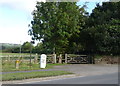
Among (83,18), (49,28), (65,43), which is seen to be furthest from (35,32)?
(83,18)

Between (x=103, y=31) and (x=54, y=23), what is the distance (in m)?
6.37

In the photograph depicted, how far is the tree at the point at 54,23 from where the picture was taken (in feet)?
92.6

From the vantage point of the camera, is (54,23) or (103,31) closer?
(54,23)

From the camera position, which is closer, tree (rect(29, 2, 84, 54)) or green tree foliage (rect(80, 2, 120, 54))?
tree (rect(29, 2, 84, 54))

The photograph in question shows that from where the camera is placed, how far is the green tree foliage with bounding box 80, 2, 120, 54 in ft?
98.5

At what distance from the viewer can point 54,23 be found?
1117 inches

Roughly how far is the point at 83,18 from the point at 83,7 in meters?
1.88

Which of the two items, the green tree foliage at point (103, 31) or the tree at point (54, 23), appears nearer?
the tree at point (54, 23)

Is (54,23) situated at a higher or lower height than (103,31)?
higher

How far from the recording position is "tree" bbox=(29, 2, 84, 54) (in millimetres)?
28234

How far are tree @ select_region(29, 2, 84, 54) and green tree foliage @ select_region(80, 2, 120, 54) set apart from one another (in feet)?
8.97

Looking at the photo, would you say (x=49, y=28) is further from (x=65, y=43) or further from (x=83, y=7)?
(x=83, y=7)

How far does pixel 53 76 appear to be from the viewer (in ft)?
51.7

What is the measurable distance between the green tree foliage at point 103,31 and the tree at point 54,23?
8.97ft
